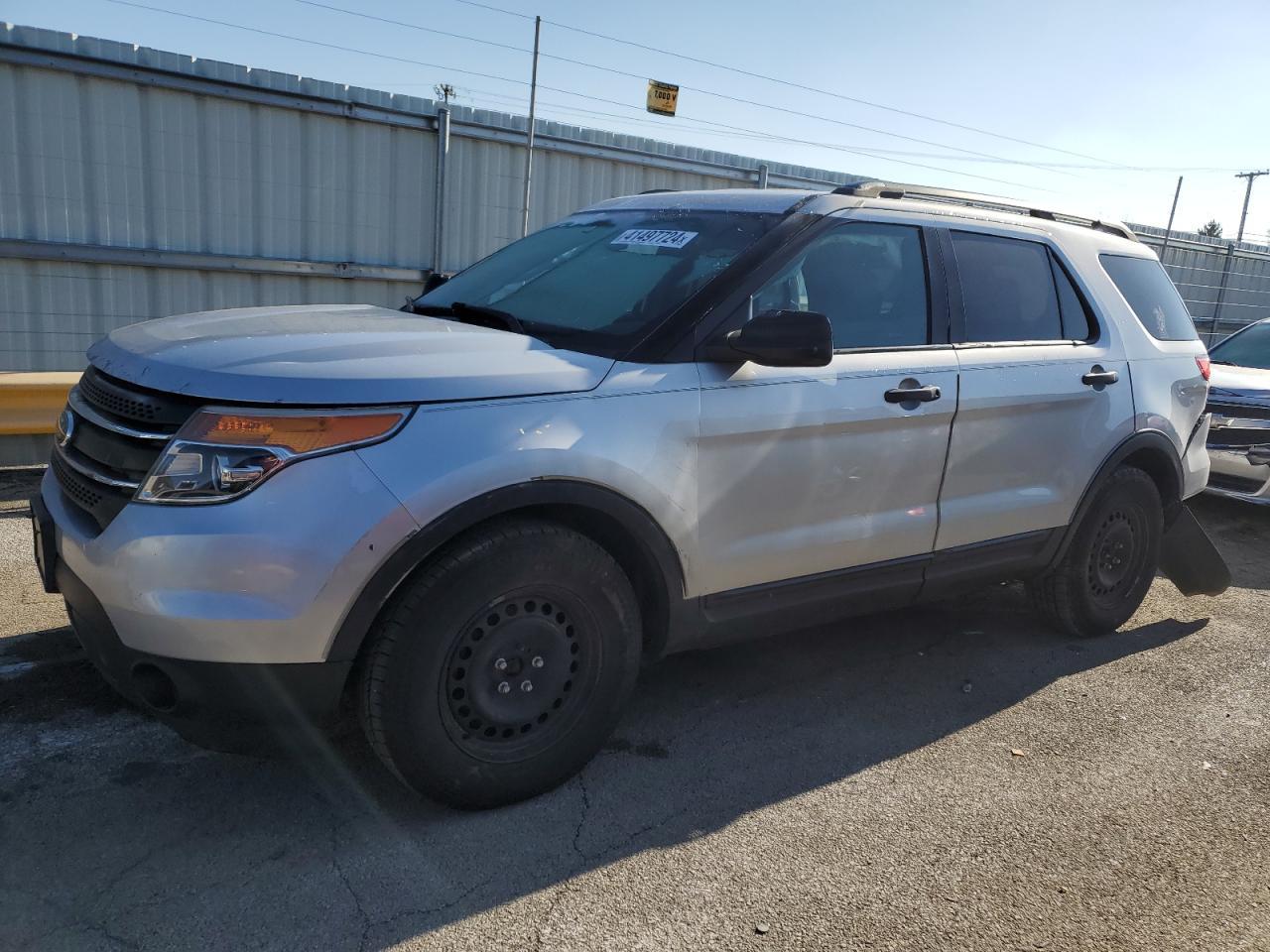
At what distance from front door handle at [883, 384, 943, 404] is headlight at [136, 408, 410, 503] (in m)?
1.94

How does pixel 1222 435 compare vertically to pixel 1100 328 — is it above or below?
below

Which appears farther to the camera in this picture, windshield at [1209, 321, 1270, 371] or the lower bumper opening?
windshield at [1209, 321, 1270, 371]

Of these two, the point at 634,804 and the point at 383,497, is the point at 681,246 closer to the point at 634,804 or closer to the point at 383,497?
the point at 383,497

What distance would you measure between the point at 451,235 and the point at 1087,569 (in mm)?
7291

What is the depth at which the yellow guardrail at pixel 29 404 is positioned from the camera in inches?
250

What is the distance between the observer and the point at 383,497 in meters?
2.58

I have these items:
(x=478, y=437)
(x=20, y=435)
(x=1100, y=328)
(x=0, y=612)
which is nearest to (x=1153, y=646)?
(x=1100, y=328)

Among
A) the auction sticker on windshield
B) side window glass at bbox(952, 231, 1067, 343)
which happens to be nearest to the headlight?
the auction sticker on windshield

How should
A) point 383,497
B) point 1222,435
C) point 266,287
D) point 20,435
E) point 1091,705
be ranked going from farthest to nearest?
point 266,287, point 1222,435, point 20,435, point 1091,705, point 383,497

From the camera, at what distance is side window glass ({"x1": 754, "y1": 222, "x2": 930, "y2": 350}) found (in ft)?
11.7

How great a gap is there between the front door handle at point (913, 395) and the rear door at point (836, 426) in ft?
0.03

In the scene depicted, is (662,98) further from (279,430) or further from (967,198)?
(279,430)

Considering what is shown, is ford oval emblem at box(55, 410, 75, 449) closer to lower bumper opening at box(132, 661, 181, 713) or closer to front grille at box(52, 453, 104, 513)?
front grille at box(52, 453, 104, 513)

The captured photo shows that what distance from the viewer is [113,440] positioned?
9.11ft
